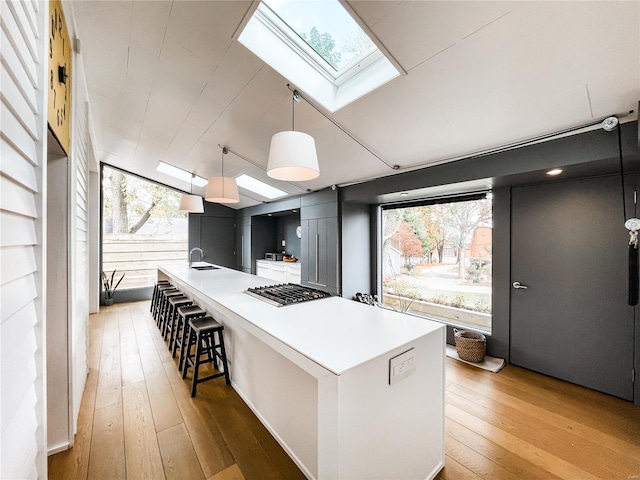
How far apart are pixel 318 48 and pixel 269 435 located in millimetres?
2980

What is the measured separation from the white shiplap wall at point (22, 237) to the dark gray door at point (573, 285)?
3.71 meters

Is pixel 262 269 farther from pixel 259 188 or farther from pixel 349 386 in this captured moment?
pixel 349 386

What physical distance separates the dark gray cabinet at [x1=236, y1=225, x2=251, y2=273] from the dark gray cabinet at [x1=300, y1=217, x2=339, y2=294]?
2456mm

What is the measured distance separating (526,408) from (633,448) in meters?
0.57

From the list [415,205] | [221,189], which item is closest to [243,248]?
[221,189]

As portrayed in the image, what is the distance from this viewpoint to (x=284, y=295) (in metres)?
2.15

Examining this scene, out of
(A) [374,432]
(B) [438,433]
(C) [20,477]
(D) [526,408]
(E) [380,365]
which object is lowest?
(D) [526,408]

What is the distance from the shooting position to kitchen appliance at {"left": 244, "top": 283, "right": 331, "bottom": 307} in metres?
2.01

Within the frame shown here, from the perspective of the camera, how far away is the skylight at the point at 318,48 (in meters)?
2.01

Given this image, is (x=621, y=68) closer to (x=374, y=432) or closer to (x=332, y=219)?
(x=374, y=432)

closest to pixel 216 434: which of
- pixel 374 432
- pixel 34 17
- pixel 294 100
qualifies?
pixel 374 432

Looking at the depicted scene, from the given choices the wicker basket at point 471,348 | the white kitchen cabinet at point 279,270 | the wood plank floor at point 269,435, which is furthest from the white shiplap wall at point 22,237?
the white kitchen cabinet at point 279,270

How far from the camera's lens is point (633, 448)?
1.79 m

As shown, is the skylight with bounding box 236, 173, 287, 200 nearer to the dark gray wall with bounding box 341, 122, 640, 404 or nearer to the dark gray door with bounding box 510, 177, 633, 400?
the dark gray wall with bounding box 341, 122, 640, 404
